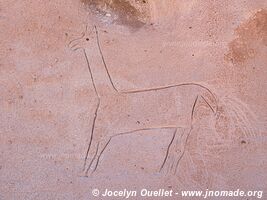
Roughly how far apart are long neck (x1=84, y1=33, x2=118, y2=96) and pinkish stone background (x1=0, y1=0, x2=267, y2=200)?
0.03 meters

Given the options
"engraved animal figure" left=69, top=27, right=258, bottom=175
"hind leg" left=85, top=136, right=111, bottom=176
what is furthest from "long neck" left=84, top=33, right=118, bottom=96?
"hind leg" left=85, top=136, right=111, bottom=176

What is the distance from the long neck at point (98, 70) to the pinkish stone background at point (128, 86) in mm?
31

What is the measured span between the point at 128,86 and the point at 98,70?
0.18m

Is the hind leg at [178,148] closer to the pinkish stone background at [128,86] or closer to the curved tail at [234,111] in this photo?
the pinkish stone background at [128,86]

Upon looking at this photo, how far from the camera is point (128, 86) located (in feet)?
5.62

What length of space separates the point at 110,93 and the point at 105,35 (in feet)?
1.00

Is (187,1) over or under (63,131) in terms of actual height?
over

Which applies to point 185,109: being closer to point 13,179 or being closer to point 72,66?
point 72,66

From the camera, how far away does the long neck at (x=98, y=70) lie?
5.60 feet

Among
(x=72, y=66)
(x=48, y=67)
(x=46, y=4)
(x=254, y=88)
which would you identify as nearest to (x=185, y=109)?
(x=254, y=88)

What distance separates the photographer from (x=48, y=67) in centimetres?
171

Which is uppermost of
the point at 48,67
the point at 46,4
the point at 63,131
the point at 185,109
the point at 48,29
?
the point at 46,4

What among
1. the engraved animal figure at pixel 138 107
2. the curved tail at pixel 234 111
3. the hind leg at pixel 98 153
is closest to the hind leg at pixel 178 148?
the engraved animal figure at pixel 138 107

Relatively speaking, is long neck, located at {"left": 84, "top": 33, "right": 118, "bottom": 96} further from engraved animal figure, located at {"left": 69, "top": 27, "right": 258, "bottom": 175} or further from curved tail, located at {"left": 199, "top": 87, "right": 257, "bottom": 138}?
curved tail, located at {"left": 199, "top": 87, "right": 257, "bottom": 138}
